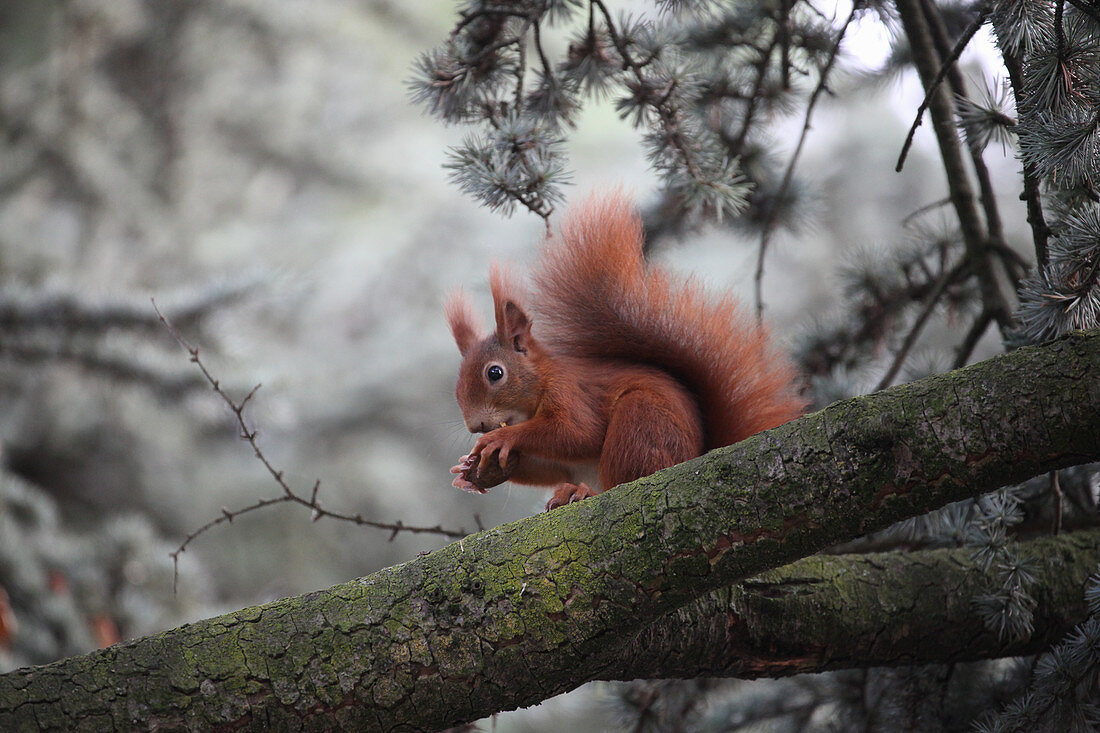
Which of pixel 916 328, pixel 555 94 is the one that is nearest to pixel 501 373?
pixel 555 94

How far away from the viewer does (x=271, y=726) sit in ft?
2.47

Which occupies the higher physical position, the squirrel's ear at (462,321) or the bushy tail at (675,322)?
the squirrel's ear at (462,321)

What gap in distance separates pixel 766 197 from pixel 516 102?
62cm

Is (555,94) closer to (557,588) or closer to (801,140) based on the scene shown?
(801,140)

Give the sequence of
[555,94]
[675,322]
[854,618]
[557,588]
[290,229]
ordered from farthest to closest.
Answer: [290,229]
[555,94]
[675,322]
[854,618]
[557,588]

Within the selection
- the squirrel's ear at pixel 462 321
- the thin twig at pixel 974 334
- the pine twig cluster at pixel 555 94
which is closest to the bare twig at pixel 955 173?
the thin twig at pixel 974 334

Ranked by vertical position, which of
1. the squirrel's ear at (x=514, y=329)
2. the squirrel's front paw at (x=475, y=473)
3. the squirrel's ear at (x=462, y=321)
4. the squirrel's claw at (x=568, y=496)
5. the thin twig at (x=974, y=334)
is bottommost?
the squirrel's claw at (x=568, y=496)

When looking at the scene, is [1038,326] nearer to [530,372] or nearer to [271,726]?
[530,372]

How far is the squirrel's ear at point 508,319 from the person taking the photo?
1.16 metres

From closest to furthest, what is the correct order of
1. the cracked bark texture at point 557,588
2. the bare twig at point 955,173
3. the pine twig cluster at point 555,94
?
the cracked bark texture at point 557,588
the pine twig cluster at point 555,94
the bare twig at point 955,173

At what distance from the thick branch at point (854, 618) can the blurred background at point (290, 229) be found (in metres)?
1.85

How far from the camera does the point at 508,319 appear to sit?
3.84 feet

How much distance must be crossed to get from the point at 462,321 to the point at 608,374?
11.0 inches

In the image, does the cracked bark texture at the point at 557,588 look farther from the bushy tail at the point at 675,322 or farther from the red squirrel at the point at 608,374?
the bushy tail at the point at 675,322
